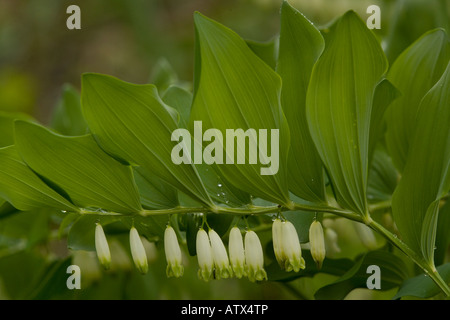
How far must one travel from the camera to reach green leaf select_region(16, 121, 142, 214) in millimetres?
625

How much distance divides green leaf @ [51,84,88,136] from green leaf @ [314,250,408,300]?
580 mm

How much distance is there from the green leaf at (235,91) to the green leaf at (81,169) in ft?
0.34

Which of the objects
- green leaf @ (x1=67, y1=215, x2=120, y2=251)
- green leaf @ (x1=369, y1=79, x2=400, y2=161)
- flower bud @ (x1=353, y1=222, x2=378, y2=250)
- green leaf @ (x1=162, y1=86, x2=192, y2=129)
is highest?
green leaf @ (x1=162, y1=86, x2=192, y2=129)

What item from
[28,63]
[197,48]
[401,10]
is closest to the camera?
[197,48]

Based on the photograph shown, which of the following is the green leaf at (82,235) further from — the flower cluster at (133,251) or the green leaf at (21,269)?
the green leaf at (21,269)

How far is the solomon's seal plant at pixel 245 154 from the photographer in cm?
60

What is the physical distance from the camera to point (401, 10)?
0.91 meters

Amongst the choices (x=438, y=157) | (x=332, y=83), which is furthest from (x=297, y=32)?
(x=438, y=157)

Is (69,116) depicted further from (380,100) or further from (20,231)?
(380,100)

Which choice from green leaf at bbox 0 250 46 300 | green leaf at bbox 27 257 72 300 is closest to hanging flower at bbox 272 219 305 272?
green leaf at bbox 27 257 72 300

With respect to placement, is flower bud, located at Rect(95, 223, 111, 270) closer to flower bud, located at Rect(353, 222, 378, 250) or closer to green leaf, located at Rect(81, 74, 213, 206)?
green leaf, located at Rect(81, 74, 213, 206)

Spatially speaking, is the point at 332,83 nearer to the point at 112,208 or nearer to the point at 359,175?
the point at 359,175

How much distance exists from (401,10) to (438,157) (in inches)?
14.2

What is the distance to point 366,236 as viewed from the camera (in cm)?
84
